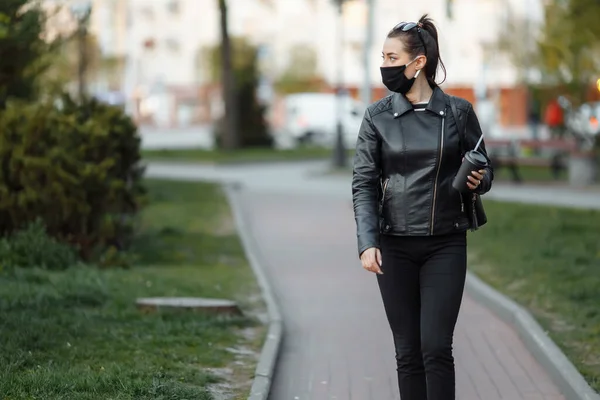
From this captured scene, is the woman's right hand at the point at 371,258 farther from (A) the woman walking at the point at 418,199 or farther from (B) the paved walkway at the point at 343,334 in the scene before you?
(B) the paved walkway at the point at 343,334

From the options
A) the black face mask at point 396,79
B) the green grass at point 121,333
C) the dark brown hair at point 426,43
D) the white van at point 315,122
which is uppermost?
the dark brown hair at point 426,43

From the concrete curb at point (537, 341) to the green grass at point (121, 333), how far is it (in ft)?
6.04

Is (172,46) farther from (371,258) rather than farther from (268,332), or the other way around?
(371,258)

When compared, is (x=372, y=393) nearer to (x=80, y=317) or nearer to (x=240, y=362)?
(x=240, y=362)

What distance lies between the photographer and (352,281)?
13367 millimetres

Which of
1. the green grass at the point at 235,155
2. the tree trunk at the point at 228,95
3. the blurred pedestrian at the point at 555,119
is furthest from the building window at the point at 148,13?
the blurred pedestrian at the point at 555,119

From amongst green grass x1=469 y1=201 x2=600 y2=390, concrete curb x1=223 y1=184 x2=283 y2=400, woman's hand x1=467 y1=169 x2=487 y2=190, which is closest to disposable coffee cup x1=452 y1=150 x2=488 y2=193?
woman's hand x1=467 y1=169 x2=487 y2=190

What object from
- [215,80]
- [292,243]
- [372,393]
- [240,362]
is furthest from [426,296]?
[215,80]

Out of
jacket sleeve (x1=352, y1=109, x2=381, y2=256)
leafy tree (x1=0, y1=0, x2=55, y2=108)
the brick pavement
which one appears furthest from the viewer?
leafy tree (x1=0, y1=0, x2=55, y2=108)

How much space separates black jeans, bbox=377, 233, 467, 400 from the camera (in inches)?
219

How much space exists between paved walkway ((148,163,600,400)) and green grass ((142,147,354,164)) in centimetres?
1629

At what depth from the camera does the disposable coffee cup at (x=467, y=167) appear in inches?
214

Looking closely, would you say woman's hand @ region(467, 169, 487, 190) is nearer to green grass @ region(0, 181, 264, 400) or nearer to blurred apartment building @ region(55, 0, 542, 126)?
green grass @ region(0, 181, 264, 400)

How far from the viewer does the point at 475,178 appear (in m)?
5.46
